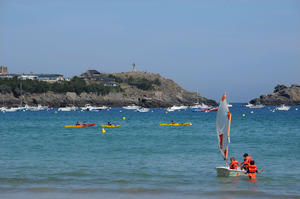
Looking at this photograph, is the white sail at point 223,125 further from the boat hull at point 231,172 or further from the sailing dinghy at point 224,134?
the boat hull at point 231,172

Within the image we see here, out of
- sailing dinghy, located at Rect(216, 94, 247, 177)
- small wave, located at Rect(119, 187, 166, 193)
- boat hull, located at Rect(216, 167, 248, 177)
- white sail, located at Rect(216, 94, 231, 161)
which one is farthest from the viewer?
boat hull, located at Rect(216, 167, 248, 177)

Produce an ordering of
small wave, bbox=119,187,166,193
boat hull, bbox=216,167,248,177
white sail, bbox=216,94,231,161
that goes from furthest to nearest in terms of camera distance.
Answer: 1. boat hull, bbox=216,167,248,177
2. white sail, bbox=216,94,231,161
3. small wave, bbox=119,187,166,193

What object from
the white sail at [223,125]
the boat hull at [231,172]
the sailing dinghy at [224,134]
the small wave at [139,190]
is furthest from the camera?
the boat hull at [231,172]

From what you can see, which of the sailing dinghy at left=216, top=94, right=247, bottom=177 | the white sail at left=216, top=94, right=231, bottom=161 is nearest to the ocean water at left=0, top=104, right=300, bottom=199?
the sailing dinghy at left=216, top=94, right=247, bottom=177

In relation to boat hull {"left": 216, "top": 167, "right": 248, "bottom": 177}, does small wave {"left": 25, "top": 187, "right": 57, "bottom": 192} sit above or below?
below

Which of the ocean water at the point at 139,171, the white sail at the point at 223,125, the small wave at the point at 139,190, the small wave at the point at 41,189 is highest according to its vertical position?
the white sail at the point at 223,125

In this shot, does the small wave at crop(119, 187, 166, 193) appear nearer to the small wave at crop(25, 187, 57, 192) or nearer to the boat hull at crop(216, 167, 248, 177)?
the small wave at crop(25, 187, 57, 192)

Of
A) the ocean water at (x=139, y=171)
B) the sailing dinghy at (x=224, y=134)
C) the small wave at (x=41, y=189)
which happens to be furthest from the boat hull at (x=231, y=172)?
the small wave at (x=41, y=189)

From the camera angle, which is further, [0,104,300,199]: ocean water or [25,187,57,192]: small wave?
[25,187,57,192]: small wave

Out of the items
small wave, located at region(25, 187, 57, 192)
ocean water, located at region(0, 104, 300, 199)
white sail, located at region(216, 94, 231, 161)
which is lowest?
small wave, located at region(25, 187, 57, 192)

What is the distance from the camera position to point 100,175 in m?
31.0

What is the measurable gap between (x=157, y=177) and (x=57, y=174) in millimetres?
6667

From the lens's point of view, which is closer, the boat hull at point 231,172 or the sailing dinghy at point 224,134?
the sailing dinghy at point 224,134

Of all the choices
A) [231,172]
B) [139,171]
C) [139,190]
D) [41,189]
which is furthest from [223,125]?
[41,189]
